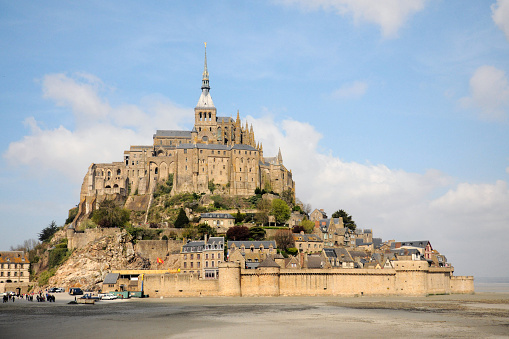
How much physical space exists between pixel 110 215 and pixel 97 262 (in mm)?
11439

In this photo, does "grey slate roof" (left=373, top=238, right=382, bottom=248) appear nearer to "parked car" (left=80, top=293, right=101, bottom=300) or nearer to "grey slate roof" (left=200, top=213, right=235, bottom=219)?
"grey slate roof" (left=200, top=213, right=235, bottom=219)

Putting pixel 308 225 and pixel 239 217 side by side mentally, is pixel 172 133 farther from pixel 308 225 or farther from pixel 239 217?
pixel 308 225

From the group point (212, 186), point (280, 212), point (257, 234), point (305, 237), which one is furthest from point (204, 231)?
point (212, 186)

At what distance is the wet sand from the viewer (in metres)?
40.6

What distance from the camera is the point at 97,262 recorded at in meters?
78.6

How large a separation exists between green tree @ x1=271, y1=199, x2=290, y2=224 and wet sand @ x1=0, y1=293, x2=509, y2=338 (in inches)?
1085

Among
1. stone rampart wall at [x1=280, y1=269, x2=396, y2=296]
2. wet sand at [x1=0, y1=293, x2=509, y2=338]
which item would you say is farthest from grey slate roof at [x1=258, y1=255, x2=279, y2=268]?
wet sand at [x1=0, y1=293, x2=509, y2=338]

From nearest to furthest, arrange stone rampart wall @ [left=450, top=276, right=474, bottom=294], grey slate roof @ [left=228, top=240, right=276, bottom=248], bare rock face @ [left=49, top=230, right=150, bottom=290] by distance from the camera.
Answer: bare rock face @ [left=49, top=230, right=150, bottom=290]
grey slate roof @ [left=228, top=240, right=276, bottom=248]
stone rampart wall @ [left=450, top=276, right=474, bottom=294]

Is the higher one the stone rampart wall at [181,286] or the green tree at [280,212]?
the green tree at [280,212]

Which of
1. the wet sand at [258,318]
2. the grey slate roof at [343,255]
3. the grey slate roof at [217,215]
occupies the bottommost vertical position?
the wet sand at [258,318]

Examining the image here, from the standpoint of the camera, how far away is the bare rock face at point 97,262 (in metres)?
77.4

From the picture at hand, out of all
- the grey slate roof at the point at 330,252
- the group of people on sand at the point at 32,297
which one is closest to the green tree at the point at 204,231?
the grey slate roof at the point at 330,252

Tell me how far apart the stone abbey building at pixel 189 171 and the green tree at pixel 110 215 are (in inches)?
127

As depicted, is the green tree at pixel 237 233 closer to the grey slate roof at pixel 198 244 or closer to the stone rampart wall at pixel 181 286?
the grey slate roof at pixel 198 244
